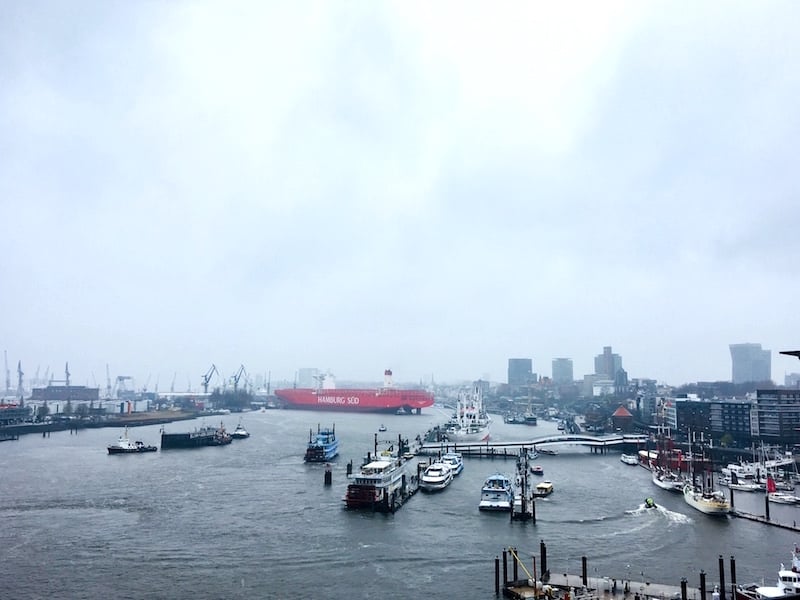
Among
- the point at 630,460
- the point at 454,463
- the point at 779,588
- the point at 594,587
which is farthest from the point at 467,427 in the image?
the point at 779,588

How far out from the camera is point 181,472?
121ft

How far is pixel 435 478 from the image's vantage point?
1260 inches

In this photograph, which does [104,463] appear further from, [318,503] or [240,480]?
[318,503]

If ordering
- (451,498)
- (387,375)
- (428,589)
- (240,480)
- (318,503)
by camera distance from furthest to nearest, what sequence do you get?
(387,375) → (240,480) → (451,498) → (318,503) → (428,589)

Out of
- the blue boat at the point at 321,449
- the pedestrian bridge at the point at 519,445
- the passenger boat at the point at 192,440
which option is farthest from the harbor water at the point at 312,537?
the passenger boat at the point at 192,440

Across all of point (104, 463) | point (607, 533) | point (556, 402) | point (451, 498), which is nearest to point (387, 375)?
point (556, 402)

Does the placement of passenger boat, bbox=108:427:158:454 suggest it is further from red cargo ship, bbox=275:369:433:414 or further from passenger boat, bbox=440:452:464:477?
red cargo ship, bbox=275:369:433:414

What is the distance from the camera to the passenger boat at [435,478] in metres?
31.5

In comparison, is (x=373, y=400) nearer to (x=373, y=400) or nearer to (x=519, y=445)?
(x=373, y=400)

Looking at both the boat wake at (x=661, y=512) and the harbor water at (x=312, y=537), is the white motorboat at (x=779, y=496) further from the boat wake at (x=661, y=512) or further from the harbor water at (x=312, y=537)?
the boat wake at (x=661, y=512)

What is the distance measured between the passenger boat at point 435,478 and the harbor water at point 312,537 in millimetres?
530

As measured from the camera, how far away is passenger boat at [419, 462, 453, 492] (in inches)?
1242

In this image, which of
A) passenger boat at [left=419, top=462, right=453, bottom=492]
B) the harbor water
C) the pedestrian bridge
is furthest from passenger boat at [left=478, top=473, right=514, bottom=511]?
the pedestrian bridge

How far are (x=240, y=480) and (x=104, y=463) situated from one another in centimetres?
1322
